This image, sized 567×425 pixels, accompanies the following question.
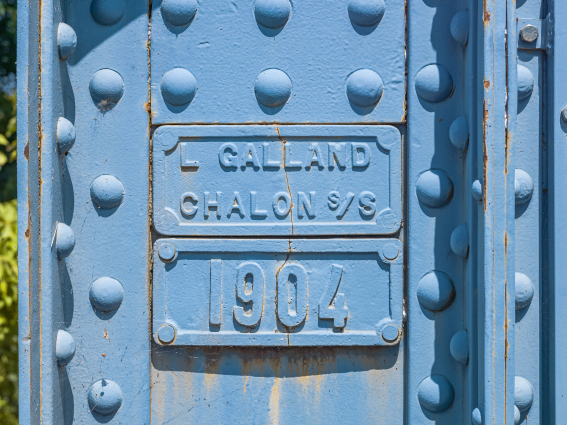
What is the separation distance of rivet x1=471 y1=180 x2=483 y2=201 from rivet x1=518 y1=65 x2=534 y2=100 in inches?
9.2

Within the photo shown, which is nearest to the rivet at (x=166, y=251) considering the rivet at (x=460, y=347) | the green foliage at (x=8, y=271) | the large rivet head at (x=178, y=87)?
the large rivet head at (x=178, y=87)

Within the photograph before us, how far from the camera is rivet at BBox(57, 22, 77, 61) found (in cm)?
105

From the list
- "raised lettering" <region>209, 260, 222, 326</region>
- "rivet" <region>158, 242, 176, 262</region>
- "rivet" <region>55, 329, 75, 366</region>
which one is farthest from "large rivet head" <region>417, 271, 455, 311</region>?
"rivet" <region>55, 329, 75, 366</region>

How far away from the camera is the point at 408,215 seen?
3.57 feet

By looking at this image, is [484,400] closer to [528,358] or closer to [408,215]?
[528,358]

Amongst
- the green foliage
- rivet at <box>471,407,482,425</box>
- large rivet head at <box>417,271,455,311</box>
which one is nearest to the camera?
rivet at <box>471,407,482,425</box>

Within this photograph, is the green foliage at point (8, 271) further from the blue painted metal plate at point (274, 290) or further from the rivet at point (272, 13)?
the rivet at point (272, 13)

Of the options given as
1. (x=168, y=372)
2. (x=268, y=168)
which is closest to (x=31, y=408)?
(x=168, y=372)

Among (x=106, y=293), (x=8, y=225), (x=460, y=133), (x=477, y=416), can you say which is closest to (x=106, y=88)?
(x=106, y=293)

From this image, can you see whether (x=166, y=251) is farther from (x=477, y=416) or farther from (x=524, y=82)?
(x=524, y=82)

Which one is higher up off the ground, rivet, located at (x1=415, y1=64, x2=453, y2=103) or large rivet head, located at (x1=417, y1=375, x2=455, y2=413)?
rivet, located at (x1=415, y1=64, x2=453, y2=103)

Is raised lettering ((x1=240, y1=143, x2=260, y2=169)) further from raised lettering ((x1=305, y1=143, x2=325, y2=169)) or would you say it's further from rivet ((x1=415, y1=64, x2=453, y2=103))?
rivet ((x1=415, y1=64, x2=453, y2=103))

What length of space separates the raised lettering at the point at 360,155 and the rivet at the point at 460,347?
1.42 ft

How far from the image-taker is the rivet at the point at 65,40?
1050mm
